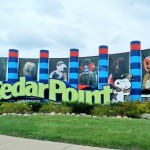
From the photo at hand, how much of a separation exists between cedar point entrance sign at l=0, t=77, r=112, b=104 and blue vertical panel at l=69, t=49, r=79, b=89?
2019 mm

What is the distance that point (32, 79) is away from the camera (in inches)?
1141

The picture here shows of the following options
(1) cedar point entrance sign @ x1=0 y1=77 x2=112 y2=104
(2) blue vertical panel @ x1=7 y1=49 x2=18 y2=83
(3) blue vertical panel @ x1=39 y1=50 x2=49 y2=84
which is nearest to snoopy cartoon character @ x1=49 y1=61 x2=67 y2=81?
(3) blue vertical panel @ x1=39 y1=50 x2=49 y2=84

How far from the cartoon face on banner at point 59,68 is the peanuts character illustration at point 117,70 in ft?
14.4

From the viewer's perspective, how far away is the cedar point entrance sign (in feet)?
82.4

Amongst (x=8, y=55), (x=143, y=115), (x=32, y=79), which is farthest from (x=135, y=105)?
(x=8, y=55)

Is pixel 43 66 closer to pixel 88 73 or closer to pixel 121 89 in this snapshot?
pixel 88 73

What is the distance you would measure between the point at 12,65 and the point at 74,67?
19.5 ft

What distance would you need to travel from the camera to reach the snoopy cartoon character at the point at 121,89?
25281mm

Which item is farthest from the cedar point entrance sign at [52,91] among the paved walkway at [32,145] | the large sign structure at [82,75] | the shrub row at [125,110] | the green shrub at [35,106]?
the paved walkway at [32,145]

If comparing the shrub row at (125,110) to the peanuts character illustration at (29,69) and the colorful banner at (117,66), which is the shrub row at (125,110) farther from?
the peanuts character illustration at (29,69)

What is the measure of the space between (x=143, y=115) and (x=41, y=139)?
10.8 metres

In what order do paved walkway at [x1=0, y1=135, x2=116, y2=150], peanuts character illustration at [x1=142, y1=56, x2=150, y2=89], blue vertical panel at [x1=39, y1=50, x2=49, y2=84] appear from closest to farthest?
paved walkway at [x1=0, y1=135, x2=116, y2=150] < peanuts character illustration at [x1=142, y1=56, x2=150, y2=89] < blue vertical panel at [x1=39, y1=50, x2=49, y2=84]

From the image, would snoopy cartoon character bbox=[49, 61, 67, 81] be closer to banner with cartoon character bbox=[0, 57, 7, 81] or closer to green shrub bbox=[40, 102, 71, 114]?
banner with cartoon character bbox=[0, 57, 7, 81]

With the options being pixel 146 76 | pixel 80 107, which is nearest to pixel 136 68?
pixel 146 76
